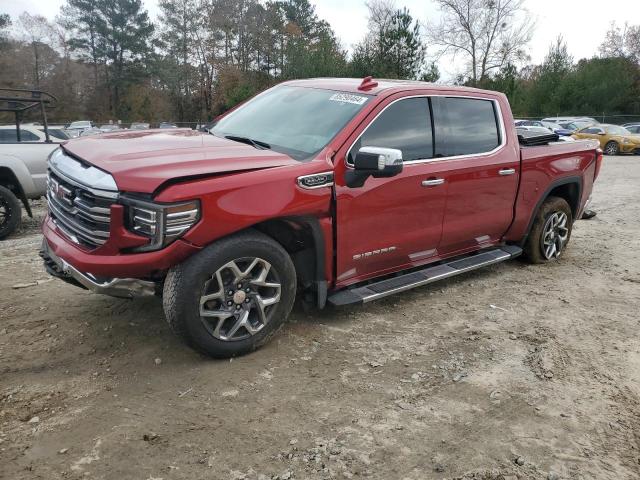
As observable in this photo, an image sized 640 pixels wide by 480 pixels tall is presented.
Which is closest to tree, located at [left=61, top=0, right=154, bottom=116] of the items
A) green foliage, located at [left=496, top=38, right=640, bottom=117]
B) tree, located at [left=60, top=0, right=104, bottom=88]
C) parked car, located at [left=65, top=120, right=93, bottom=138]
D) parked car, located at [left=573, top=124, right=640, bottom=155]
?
tree, located at [left=60, top=0, right=104, bottom=88]

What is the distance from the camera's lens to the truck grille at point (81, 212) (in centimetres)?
309

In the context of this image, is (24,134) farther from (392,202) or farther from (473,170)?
(473,170)

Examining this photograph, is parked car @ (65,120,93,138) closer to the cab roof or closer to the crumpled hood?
the cab roof

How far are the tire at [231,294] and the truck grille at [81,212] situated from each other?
1.62 ft

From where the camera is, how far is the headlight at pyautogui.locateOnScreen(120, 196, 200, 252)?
299cm

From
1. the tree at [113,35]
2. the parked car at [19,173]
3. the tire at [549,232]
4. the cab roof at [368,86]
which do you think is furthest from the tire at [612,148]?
the tree at [113,35]

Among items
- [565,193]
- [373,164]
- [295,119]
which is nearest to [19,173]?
[295,119]

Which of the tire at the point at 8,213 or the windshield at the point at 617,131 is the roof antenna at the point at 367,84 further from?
the windshield at the point at 617,131

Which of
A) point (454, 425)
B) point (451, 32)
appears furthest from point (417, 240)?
point (451, 32)

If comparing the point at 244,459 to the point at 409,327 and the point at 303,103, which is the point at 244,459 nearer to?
the point at 409,327

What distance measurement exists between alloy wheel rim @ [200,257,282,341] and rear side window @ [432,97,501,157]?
191cm

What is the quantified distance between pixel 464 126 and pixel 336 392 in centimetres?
275

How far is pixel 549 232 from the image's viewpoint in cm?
584

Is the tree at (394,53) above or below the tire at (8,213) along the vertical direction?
above
